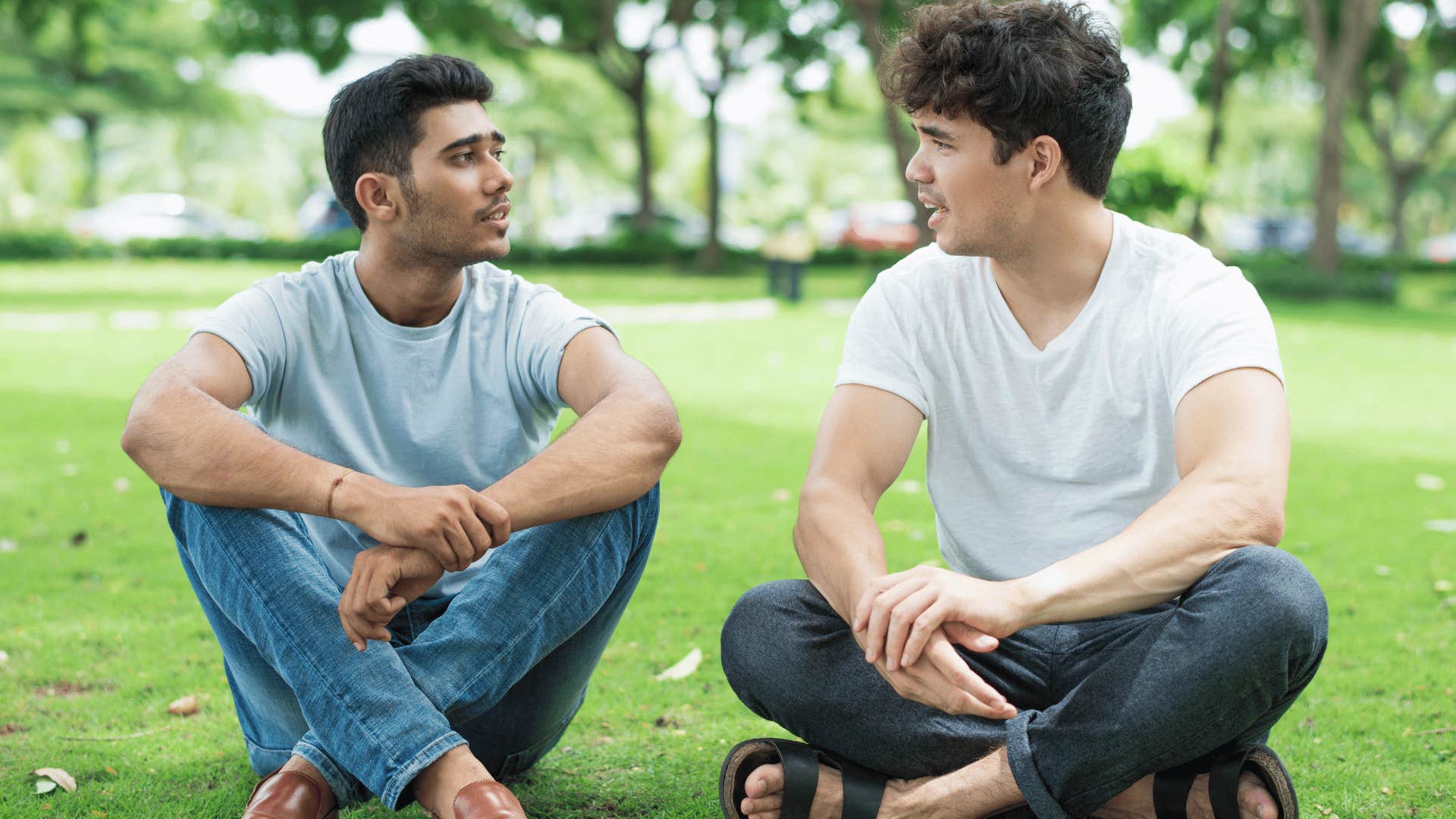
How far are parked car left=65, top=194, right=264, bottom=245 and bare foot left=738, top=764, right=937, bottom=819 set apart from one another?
31.4m

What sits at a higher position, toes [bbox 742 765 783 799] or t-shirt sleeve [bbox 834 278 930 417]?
t-shirt sleeve [bbox 834 278 930 417]

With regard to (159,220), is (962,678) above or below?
above

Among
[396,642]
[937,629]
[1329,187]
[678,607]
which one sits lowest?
[1329,187]

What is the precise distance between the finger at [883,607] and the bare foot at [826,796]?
0.34 m

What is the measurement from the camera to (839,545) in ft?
8.59

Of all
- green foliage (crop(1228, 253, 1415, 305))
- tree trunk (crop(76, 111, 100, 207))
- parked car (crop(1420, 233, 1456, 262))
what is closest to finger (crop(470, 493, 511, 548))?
green foliage (crop(1228, 253, 1415, 305))

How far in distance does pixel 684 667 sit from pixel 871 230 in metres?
31.6

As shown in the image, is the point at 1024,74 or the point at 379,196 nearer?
the point at 1024,74

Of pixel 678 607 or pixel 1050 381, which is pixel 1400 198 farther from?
pixel 1050 381

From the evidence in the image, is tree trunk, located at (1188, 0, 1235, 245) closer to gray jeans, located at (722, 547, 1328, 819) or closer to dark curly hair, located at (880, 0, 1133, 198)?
dark curly hair, located at (880, 0, 1133, 198)

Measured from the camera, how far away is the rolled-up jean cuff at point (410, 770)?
7.89ft

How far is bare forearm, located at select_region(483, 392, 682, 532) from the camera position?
103 inches

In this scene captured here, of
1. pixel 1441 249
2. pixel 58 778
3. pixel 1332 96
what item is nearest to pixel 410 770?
pixel 58 778

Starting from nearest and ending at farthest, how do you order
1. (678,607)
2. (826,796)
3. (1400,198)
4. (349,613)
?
(349,613), (826,796), (678,607), (1400,198)
